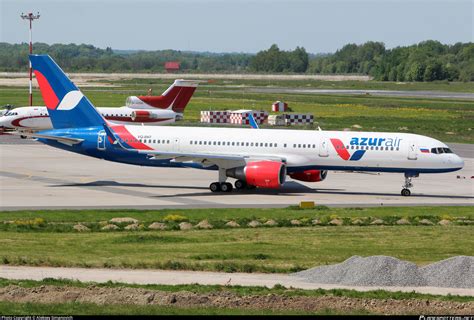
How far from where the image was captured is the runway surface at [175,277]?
31.8m

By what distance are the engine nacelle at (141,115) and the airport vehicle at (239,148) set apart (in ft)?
117

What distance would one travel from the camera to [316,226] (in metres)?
47.3

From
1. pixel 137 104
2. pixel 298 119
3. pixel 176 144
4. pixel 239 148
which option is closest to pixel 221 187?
pixel 239 148

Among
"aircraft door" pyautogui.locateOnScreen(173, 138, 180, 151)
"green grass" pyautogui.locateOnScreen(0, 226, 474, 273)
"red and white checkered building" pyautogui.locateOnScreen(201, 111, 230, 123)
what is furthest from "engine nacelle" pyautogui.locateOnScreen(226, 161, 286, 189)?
"red and white checkered building" pyautogui.locateOnScreen(201, 111, 230, 123)

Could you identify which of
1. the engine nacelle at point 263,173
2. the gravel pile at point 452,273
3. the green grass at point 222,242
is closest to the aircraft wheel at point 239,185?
the engine nacelle at point 263,173

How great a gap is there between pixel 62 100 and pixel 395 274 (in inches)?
1471

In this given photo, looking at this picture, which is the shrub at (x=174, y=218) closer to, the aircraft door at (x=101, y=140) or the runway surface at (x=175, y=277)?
the runway surface at (x=175, y=277)

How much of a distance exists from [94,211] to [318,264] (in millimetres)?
18087

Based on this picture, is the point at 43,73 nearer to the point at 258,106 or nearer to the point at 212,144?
the point at 212,144

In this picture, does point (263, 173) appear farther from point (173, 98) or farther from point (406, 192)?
point (173, 98)

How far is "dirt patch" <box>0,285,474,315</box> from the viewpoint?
28297 mm

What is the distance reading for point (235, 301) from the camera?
28.7 meters

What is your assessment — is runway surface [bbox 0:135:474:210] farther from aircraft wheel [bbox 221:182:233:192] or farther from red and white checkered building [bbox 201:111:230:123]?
red and white checkered building [bbox 201:111:230:123]

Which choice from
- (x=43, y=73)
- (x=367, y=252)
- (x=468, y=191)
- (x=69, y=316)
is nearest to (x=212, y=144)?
(x=43, y=73)
